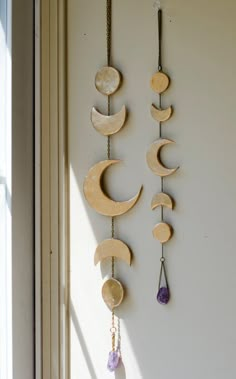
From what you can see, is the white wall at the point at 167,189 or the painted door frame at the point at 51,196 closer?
the white wall at the point at 167,189

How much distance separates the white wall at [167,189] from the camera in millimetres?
840

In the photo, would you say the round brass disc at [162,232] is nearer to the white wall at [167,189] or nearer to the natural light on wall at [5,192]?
the white wall at [167,189]

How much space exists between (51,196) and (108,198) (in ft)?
0.55

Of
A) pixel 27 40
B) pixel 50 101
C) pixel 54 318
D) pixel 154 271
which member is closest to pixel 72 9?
pixel 27 40

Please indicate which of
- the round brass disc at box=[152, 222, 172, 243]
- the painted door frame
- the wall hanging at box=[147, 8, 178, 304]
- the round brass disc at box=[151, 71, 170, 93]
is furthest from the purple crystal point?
the round brass disc at box=[151, 71, 170, 93]

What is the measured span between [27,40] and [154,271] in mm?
689

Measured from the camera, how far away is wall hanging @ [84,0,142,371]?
0.90 m

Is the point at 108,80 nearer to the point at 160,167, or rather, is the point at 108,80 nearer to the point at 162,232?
the point at 160,167

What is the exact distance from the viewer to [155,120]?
2.89 ft

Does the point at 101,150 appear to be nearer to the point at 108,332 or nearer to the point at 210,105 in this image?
the point at 210,105

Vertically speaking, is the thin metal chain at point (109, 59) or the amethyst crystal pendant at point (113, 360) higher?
the thin metal chain at point (109, 59)

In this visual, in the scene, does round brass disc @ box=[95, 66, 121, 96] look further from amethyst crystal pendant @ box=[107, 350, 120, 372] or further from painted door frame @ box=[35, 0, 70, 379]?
amethyst crystal pendant @ box=[107, 350, 120, 372]

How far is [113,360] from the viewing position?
0.90 meters

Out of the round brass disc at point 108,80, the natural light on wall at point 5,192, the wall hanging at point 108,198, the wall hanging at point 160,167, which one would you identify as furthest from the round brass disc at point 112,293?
the round brass disc at point 108,80
